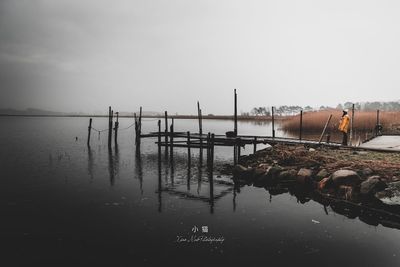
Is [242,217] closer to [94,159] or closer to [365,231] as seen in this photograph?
[365,231]

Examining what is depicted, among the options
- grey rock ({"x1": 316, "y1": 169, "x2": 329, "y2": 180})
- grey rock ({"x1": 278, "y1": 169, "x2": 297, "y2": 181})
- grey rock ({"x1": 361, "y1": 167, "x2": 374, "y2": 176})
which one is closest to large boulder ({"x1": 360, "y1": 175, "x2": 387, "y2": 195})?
grey rock ({"x1": 361, "y1": 167, "x2": 374, "y2": 176})

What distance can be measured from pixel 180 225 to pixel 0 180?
13141 mm

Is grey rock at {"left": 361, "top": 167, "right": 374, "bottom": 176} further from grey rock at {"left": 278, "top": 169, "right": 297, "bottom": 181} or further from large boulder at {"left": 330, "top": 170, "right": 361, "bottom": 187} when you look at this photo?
grey rock at {"left": 278, "top": 169, "right": 297, "bottom": 181}

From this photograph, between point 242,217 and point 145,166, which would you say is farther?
point 145,166

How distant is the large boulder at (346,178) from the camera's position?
11.4 meters

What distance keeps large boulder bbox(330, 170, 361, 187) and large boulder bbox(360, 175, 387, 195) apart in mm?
612

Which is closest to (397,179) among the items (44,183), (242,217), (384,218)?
(384,218)

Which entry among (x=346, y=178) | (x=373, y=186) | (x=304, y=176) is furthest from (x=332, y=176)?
(x=373, y=186)

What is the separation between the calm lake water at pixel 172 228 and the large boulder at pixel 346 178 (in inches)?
53.5

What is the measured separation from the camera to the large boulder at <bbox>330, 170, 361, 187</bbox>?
11.4 metres

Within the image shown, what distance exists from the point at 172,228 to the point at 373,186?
26.0 ft

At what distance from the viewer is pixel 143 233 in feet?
30.0

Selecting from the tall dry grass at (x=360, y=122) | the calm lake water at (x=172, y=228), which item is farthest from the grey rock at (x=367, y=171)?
the tall dry grass at (x=360, y=122)

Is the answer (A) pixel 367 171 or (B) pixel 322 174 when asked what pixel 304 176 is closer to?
(B) pixel 322 174
